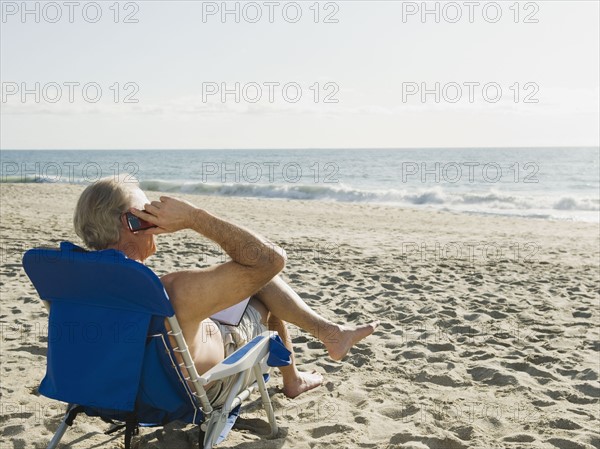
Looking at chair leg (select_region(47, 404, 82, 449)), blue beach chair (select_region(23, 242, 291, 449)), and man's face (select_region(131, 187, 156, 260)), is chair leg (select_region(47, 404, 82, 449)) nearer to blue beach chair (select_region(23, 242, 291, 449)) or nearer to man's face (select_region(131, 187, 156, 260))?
blue beach chair (select_region(23, 242, 291, 449))

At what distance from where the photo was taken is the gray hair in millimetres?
2418

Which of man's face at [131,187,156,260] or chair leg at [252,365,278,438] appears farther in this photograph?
chair leg at [252,365,278,438]

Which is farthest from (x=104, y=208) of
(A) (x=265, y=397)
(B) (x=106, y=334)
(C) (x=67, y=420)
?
(A) (x=265, y=397)

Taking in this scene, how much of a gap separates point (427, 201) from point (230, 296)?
66.3 ft

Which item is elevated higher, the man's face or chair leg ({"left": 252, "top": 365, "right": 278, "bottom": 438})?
the man's face

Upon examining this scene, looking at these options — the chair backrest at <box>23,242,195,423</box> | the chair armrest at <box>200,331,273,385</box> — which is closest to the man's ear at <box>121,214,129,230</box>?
the chair backrest at <box>23,242,195,423</box>

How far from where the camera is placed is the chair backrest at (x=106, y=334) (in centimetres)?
229

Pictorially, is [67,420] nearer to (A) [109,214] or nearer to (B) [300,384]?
(A) [109,214]

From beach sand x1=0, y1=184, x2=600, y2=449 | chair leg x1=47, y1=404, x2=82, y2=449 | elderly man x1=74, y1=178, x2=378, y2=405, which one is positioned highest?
elderly man x1=74, y1=178, x2=378, y2=405

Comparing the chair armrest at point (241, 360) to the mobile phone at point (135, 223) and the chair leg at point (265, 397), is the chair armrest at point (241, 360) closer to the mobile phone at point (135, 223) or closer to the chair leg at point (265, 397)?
the chair leg at point (265, 397)

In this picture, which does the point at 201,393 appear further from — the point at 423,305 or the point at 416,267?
the point at 416,267

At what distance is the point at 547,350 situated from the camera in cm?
457

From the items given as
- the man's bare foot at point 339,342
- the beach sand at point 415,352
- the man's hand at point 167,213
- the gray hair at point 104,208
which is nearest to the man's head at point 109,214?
the gray hair at point 104,208

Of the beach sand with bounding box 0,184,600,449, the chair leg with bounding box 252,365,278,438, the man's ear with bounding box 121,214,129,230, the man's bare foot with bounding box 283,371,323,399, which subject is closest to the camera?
the man's ear with bounding box 121,214,129,230
